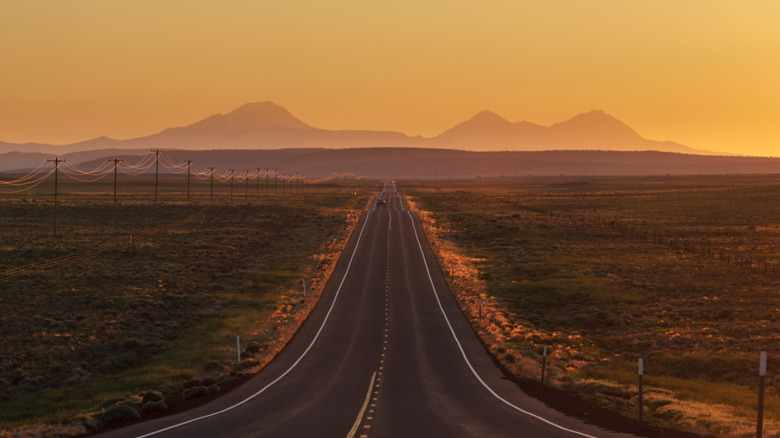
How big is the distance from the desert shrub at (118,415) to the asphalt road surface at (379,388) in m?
1.26

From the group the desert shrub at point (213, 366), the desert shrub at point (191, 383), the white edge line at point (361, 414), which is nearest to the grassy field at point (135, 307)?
the desert shrub at point (213, 366)

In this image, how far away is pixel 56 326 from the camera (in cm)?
4834

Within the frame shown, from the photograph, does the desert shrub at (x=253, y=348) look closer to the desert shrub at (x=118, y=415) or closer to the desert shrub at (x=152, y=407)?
the desert shrub at (x=152, y=407)

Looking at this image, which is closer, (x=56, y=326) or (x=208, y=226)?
(x=56, y=326)

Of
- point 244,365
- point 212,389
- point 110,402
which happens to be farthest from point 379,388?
point 110,402

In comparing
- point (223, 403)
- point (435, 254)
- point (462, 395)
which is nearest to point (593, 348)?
point (462, 395)

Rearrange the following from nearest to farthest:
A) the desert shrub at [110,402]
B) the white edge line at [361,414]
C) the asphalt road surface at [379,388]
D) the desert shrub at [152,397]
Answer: the white edge line at [361,414] → the asphalt road surface at [379,388] → the desert shrub at [110,402] → the desert shrub at [152,397]

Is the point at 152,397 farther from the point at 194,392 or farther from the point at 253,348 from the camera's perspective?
the point at 253,348

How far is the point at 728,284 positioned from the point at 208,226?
81.8m

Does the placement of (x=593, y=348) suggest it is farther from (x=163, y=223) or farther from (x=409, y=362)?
(x=163, y=223)

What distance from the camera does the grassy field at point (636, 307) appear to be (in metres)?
33.1

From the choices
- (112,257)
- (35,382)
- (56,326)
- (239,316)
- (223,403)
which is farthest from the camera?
(112,257)

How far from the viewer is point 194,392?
32.0 metres

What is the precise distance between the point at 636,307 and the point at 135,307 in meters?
39.5
